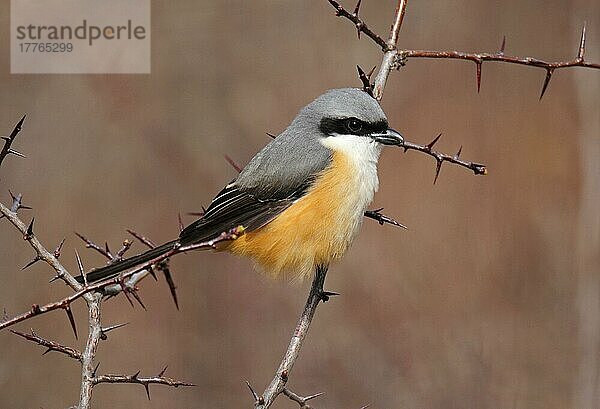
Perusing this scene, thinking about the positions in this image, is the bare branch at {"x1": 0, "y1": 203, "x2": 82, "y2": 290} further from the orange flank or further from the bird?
the orange flank

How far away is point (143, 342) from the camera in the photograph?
17.3 feet

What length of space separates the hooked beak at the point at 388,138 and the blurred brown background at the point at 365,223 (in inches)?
64.0

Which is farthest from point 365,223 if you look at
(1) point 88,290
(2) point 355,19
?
(1) point 88,290

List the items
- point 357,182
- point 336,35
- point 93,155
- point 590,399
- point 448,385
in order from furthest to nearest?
point 336,35, point 93,155, point 448,385, point 590,399, point 357,182

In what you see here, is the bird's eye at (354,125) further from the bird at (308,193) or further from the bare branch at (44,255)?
the bare branch at (44,255)

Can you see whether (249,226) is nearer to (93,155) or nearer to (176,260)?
(176,260)

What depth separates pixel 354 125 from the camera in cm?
299

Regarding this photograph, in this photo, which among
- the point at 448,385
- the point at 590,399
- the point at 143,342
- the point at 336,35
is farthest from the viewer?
the point at 336,35

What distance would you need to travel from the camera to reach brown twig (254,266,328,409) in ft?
7.80

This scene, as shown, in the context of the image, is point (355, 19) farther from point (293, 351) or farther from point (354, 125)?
point (293, 351)

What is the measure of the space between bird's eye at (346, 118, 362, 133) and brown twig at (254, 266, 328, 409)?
0.52 metres

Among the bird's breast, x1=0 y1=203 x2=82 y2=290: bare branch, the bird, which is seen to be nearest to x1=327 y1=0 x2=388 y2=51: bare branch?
the bird

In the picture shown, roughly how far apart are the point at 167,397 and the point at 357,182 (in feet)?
A: 8.16

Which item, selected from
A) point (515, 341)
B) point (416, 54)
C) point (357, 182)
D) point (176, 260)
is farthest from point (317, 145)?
point (176, 260)
